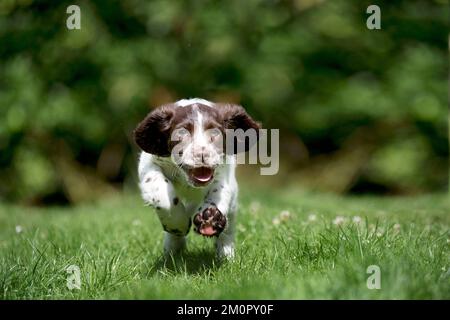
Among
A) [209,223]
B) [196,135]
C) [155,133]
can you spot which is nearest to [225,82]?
[155,133]

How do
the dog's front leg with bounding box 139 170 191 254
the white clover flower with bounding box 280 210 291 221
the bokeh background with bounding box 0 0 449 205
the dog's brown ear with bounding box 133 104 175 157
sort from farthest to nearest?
1. the bokeh background with bounding box 0 0 449 205
2. the white clover flower with bounding box 280 210 291 221
3. the dog's brown ear with bounding box 133 104 175 157
4. the dog's front leg with bounding box 139 170 191 254

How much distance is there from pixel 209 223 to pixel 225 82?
6192 millimetres

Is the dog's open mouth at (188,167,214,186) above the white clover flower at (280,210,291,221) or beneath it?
above

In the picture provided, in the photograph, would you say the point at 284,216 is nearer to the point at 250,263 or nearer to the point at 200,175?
the point at 250,263

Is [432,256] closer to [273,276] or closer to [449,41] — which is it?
[273,276]

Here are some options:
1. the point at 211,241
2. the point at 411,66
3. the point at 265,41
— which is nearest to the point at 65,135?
the point at 265,41

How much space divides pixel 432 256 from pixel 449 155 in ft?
22.1

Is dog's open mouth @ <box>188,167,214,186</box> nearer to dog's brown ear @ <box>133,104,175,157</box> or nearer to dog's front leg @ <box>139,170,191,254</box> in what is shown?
dog's front leg @ <box>139,170,191,254</box>

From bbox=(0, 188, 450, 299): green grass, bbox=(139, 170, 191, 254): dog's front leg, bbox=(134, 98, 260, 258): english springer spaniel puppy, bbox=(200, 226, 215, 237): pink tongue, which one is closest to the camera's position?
bbox=(0, 188, 450, 299): green grass

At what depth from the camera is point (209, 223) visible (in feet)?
11.3

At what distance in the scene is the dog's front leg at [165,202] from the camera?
3.67 m

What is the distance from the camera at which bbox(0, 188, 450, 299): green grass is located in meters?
2.86

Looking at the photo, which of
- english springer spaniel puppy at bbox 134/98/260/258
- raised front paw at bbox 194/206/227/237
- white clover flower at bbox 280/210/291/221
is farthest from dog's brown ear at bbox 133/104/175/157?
white clover flower at bbox 280/210/291/221

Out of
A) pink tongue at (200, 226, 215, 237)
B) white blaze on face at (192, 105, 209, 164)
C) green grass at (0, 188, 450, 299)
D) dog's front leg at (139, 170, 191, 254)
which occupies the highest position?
white blaze on face at (192, 105, 209, 164)
